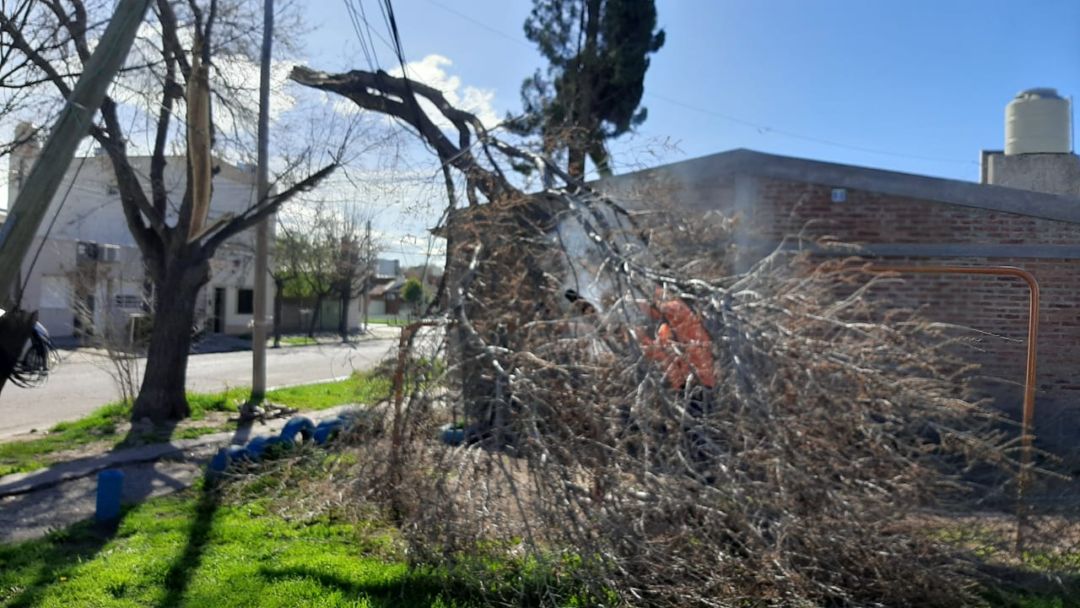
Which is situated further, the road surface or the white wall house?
the white wall house

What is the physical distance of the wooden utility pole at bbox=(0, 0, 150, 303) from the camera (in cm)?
509

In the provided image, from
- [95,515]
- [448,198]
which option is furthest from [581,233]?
[95,515]

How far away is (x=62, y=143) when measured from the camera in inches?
205

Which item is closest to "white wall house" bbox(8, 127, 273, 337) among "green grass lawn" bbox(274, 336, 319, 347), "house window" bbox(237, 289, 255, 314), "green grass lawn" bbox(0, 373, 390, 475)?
"house window" bbox(237, 289, 255, 314)

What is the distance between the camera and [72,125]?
5238 millimetres

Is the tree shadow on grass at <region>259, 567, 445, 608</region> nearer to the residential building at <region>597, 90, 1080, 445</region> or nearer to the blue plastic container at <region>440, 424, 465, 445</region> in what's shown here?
the blue plastic container at <region>440, 424, 465, 445</region>

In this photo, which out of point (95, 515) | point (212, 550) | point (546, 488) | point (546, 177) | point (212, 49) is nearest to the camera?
point (546, 488)

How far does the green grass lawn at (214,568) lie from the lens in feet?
16.2

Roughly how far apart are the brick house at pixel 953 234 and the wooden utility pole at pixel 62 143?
461cm

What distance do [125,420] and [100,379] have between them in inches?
289

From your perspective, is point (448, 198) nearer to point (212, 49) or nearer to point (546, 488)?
point (546, 488)

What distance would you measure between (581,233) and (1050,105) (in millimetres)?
10999

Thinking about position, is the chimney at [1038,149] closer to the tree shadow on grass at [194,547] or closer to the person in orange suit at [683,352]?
the person in orange suit at [683,352]

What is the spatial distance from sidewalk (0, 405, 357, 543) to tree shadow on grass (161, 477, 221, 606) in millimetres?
756
